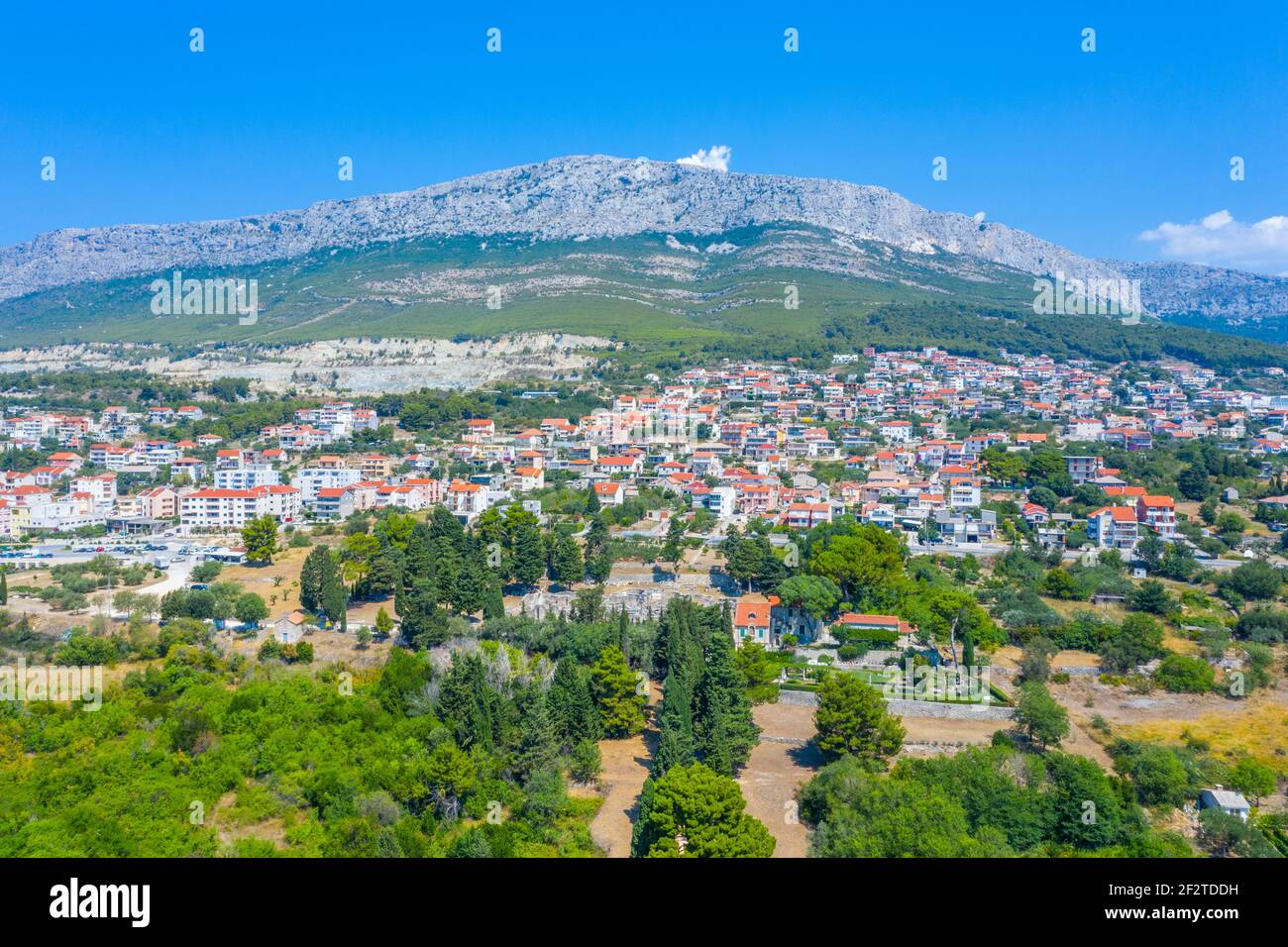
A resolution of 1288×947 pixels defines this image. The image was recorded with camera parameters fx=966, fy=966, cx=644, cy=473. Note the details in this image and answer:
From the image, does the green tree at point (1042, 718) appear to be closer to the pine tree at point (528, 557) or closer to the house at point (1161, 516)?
the pine tree at point (528, 557)

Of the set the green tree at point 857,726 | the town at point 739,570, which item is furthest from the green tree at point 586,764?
the green tree at point 857,726

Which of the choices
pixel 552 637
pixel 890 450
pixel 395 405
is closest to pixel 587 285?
pixel 395 405

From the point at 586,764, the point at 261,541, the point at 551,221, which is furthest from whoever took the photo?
the point at 551,221

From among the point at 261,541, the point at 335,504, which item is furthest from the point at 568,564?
the point at 335,504

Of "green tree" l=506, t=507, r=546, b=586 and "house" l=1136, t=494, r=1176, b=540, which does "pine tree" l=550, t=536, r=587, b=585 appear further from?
"house" l=1136, t=494, r=1176, b=540

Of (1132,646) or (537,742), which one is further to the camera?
→ (1132,646)

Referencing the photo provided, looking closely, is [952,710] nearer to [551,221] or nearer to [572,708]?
[572,708]
